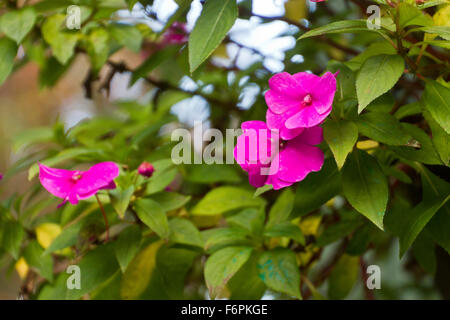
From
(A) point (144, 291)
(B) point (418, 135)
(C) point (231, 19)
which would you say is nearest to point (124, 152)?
(A) point (144, 291)

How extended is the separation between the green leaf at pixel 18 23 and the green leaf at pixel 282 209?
0.51m

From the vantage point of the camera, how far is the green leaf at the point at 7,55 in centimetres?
82

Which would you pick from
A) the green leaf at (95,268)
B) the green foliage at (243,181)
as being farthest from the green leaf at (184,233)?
the green leaf at (95,268)

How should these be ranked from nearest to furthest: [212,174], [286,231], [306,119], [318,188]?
1. [306,119]
2. [318,188]
3. [286,231]
4. [212,174]

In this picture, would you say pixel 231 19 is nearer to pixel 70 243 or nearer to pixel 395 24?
pixel 395 24

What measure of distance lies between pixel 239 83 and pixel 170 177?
0.42m

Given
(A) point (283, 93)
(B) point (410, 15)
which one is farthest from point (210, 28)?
(B) point (410, 15)

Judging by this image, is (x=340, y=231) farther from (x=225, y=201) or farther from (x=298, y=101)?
(x=298, y=101)

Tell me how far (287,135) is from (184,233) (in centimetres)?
31

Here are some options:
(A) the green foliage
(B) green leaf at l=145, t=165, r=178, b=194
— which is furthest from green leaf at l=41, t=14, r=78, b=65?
(B) green leaf at l=145, t=165, r=178, b=194

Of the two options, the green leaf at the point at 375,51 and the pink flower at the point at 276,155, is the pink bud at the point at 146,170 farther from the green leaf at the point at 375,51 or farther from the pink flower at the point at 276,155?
the green leaf at the point at 375,51

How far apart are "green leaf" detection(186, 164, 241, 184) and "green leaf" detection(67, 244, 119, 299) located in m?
0.26

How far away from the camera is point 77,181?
26.3 inches

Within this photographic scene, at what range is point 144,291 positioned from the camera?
0.81 metres
